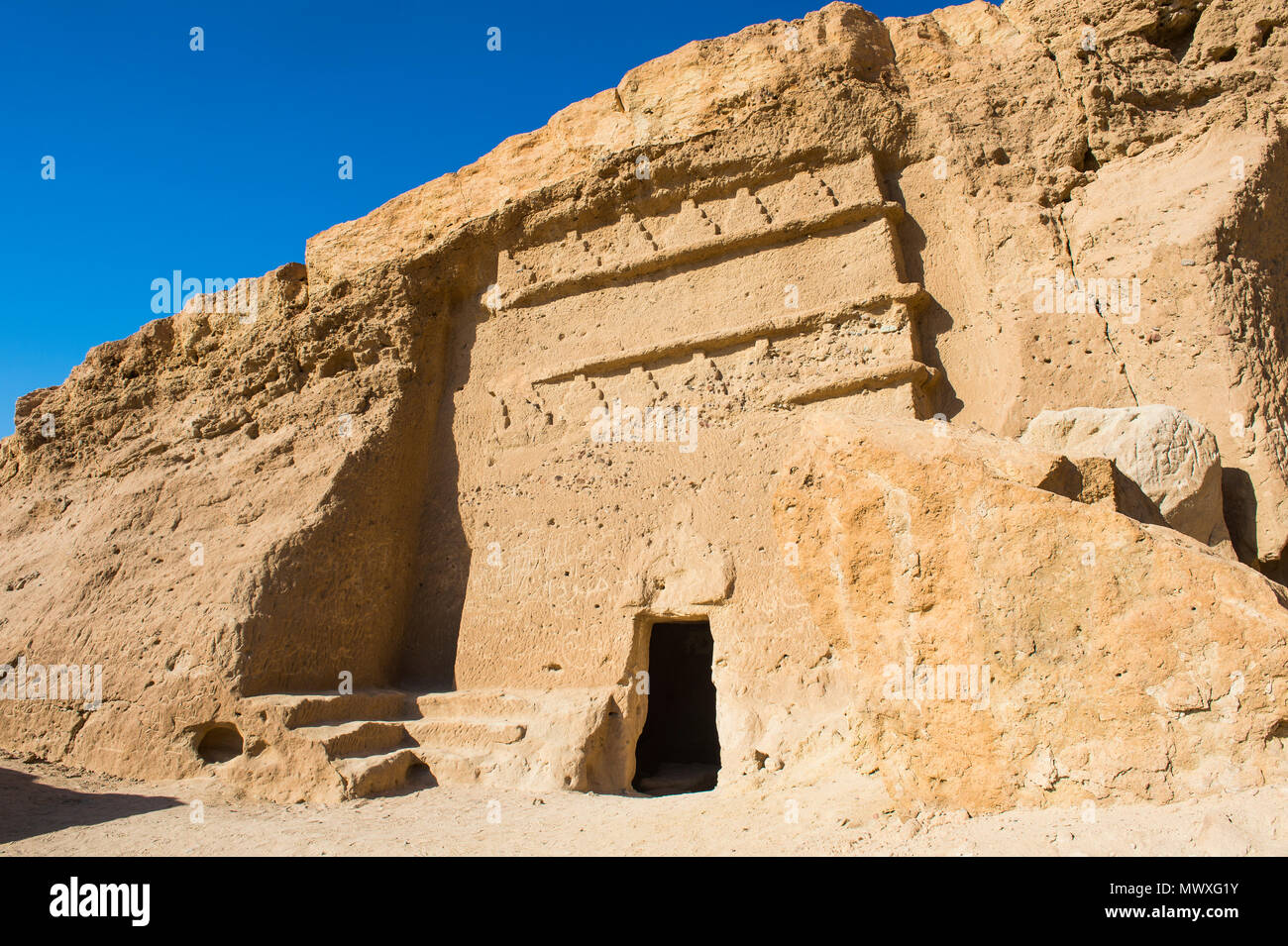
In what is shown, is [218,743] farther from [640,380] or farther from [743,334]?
[743,334]

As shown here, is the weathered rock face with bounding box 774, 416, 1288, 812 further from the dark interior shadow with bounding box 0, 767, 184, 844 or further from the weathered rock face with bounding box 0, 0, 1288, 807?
the dark interior shadow with bounding box 0, 767, 184, 844

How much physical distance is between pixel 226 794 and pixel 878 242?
6397 mm

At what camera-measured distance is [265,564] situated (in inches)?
275

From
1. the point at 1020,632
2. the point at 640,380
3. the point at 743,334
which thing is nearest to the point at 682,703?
the point at 640,380

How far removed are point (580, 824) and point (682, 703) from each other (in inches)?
211

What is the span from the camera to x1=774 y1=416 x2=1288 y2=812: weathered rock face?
2.82 meters

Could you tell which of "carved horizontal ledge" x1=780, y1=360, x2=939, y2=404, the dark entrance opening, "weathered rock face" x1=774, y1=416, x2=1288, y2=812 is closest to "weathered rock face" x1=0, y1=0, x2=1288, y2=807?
"carved horizontal ledge" x1=780, y1=360, x2=939, y2=404

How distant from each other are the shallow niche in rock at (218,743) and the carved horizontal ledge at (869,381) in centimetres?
489

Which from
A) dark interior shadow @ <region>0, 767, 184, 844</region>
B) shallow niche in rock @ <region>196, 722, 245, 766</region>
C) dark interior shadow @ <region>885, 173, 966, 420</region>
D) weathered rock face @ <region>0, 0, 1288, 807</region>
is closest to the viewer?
dark interior shadow @ <region>0, 767, 184, 844</region>

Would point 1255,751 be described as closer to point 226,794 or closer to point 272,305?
point 226,794

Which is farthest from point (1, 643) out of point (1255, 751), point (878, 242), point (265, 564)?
point (1255, 751)

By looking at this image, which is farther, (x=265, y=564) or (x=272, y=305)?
(x=272, y=305)

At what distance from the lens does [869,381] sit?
6680mm

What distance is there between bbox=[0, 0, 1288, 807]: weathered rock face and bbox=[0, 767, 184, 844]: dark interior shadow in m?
0.50
